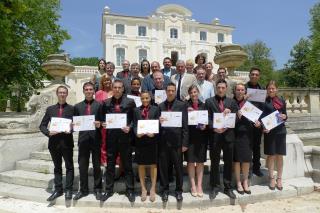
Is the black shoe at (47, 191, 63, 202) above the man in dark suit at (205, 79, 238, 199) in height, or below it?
below

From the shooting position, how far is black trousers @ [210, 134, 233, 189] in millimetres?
5738

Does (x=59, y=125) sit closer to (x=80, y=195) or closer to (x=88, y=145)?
(x=88, y=145)

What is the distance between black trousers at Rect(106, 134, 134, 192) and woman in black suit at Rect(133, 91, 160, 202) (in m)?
0.22

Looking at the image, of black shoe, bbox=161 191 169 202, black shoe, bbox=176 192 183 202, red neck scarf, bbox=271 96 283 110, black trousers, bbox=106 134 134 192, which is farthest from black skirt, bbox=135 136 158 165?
red neck scarf, bbox=271 96 283 110

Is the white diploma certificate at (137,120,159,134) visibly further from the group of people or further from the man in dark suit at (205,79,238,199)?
the man in dark suit at (205,79,238,199)

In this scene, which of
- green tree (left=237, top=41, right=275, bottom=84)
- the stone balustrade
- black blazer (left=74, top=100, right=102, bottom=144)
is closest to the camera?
black blazer (left=74, top=100, right=102, bottom=144)

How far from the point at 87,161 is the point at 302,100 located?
963 cm

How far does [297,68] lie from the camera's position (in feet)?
173

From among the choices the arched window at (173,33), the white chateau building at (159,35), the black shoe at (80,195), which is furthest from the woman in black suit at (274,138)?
the arched window at (173,33)

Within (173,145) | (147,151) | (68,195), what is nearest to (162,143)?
(173,145)

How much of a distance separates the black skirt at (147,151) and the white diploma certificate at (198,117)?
29.6 inches

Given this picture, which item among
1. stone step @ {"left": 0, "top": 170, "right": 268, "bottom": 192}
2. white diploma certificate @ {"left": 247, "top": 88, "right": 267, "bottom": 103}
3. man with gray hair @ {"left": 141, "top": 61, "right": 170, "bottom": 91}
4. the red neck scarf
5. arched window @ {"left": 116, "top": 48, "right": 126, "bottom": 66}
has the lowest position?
stone step @ {"left": 0, "top": 170, "right": 268, "bottom": 192}

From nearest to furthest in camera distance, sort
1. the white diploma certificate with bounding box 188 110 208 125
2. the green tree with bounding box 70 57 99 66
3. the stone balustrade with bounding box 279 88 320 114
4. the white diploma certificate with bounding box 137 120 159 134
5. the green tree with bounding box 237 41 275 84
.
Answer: the white diploma certificate with bounding box 137 120 159 134 < the white diploma certificate with bounding box 188 110 208 125 < the stone balustrade with bounding box 279 88 320 114 < the green tree with bounding box 237 41 275 84 < the green tree with bounding box 70 57 99 66

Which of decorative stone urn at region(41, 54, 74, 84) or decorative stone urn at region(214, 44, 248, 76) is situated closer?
decorative stone urn at region(214, 44, 248, 76)
